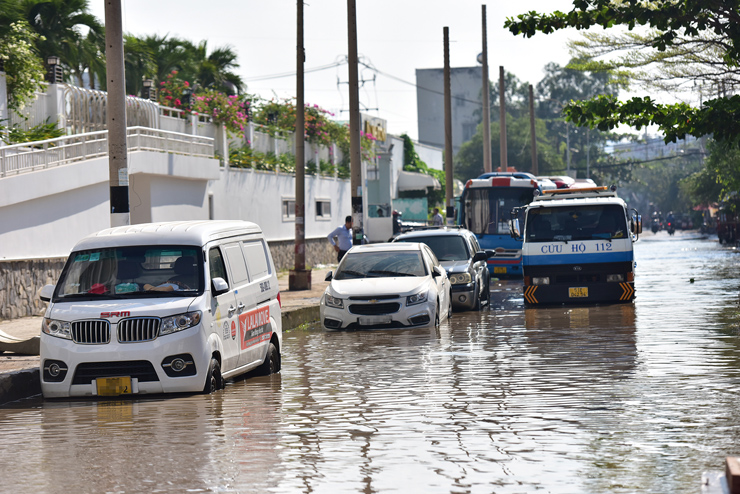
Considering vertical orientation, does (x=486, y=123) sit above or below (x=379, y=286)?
above

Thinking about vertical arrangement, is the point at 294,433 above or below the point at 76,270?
below

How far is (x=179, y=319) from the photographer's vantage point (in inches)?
451

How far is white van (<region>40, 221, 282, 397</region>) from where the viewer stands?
11.4 meters

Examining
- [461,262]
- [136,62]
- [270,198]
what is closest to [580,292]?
[461,262]

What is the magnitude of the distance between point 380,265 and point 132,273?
723 centimetres

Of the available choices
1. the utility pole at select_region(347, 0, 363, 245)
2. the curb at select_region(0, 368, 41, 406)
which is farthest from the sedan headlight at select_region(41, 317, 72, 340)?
the utility pole at select_region(347, 0, 363, 245)

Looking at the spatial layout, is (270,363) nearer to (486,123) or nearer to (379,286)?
(379,286)

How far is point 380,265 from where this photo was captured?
19.0m

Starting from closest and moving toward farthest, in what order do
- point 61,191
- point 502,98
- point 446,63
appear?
1. point 61,191
2. point 446,63
3. point 502,98

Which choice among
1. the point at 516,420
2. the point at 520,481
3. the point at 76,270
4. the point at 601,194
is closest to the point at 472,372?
the point at 516,420

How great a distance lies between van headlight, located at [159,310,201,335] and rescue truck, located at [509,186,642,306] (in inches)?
460

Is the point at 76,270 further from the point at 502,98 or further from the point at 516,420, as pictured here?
the point at 502,98

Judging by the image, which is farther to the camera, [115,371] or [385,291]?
[385,291]

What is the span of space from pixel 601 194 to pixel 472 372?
11456 mm
